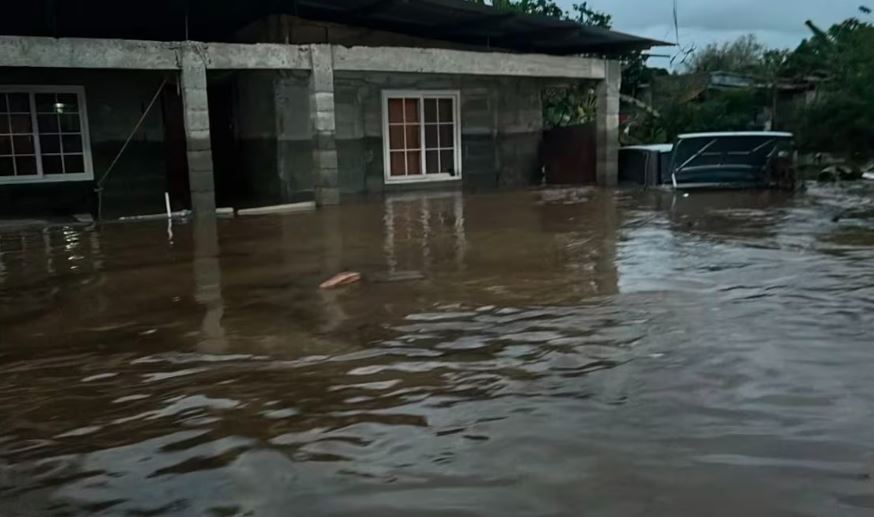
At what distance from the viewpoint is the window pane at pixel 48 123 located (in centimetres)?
1425

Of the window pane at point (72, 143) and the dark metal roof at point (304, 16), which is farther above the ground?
the dark metal roof at point (304, 16)

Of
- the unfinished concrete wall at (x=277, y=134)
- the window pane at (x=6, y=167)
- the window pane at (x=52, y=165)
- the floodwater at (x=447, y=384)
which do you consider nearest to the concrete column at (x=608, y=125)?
the unfinished concrete wall at (x=277, y=134)

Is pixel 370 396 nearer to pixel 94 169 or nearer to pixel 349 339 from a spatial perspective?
pixel 349 339

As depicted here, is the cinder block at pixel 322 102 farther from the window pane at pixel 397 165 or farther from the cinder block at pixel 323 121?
the window pane at pixel 397 165

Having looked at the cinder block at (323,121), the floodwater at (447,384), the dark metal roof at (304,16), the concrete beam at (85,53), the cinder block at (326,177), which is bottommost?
the floodwater at (447,384)

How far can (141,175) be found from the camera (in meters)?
15.3

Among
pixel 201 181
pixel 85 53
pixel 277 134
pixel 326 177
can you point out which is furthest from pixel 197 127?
pixel 277 134

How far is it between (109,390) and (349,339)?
148 cm

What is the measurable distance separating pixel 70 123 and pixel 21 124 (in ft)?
2.62

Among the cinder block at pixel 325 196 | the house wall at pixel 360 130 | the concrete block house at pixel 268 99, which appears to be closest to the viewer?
the concrete block house at pixel 268 99

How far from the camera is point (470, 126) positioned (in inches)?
685

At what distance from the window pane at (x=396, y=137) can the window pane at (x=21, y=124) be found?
6586mm

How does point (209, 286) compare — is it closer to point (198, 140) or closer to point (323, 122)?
point (198, 140)

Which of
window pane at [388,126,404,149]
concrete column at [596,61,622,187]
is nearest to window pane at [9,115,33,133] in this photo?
window pane at [388,126,404,149]
